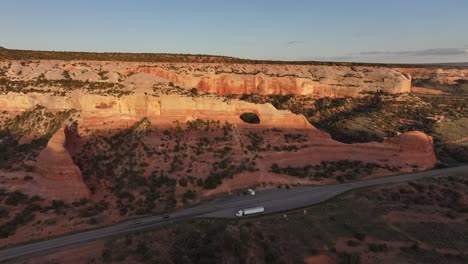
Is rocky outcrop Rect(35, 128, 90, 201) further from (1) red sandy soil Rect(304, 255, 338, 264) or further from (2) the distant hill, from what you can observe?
(2) the distant hill

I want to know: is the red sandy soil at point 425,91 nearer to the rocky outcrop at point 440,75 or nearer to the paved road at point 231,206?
the rocky outcrop at point 440,75

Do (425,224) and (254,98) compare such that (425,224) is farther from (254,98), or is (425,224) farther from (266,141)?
(254,98)

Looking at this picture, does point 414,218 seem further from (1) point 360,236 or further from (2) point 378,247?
(2) point 378,247

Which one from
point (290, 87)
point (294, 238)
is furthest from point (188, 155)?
point (290, 87)

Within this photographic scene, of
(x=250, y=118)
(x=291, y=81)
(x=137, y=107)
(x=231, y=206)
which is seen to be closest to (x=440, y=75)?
(x=291, y=81)

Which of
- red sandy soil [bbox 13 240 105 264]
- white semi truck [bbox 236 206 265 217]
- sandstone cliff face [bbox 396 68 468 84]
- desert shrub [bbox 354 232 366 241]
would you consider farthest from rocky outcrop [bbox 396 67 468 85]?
red sandy soil [bbox 13 240 105 264]

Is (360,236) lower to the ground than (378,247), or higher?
higher

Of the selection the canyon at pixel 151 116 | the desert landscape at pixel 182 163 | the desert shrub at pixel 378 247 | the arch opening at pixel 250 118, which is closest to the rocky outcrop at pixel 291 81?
the desert landscape at pixel 182 163
